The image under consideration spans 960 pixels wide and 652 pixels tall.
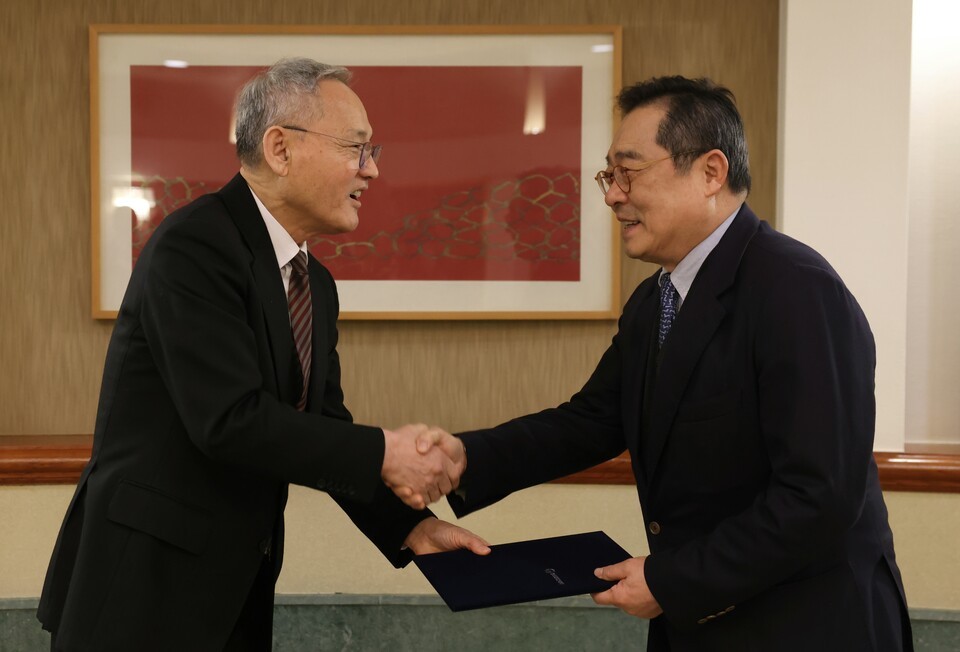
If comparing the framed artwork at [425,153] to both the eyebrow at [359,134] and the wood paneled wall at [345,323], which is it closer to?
the wood paneled wall at [345,323]

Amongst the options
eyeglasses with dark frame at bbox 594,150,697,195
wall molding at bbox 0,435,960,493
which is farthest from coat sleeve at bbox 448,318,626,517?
wall molding at bbox 0,435,960,493

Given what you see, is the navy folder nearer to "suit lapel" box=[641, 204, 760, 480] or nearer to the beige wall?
"suit lapel" box=[641, 204, 760, 480]

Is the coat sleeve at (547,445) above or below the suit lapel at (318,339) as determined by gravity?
A: below

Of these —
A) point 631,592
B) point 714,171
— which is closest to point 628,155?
point 714,171

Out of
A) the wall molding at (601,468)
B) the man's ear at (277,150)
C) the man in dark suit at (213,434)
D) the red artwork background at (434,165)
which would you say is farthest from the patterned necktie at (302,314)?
the wall molding at (601,468)

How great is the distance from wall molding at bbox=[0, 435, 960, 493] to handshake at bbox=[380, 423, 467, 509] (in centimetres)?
88

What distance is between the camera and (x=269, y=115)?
6.41 ft

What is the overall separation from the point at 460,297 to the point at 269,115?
1.16m

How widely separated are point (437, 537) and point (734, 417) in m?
0.86

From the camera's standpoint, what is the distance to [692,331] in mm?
1690

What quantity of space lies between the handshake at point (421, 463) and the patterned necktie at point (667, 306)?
1.88 feet

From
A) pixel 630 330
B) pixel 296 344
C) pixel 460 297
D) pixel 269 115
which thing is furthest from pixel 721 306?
pixel 460 297

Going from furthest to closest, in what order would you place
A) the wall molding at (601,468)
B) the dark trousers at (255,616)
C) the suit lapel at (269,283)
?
the wall molding at (601,468), the dark trousers at (255,616), the suit lapel at (269,283)

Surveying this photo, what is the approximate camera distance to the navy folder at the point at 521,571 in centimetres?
165
